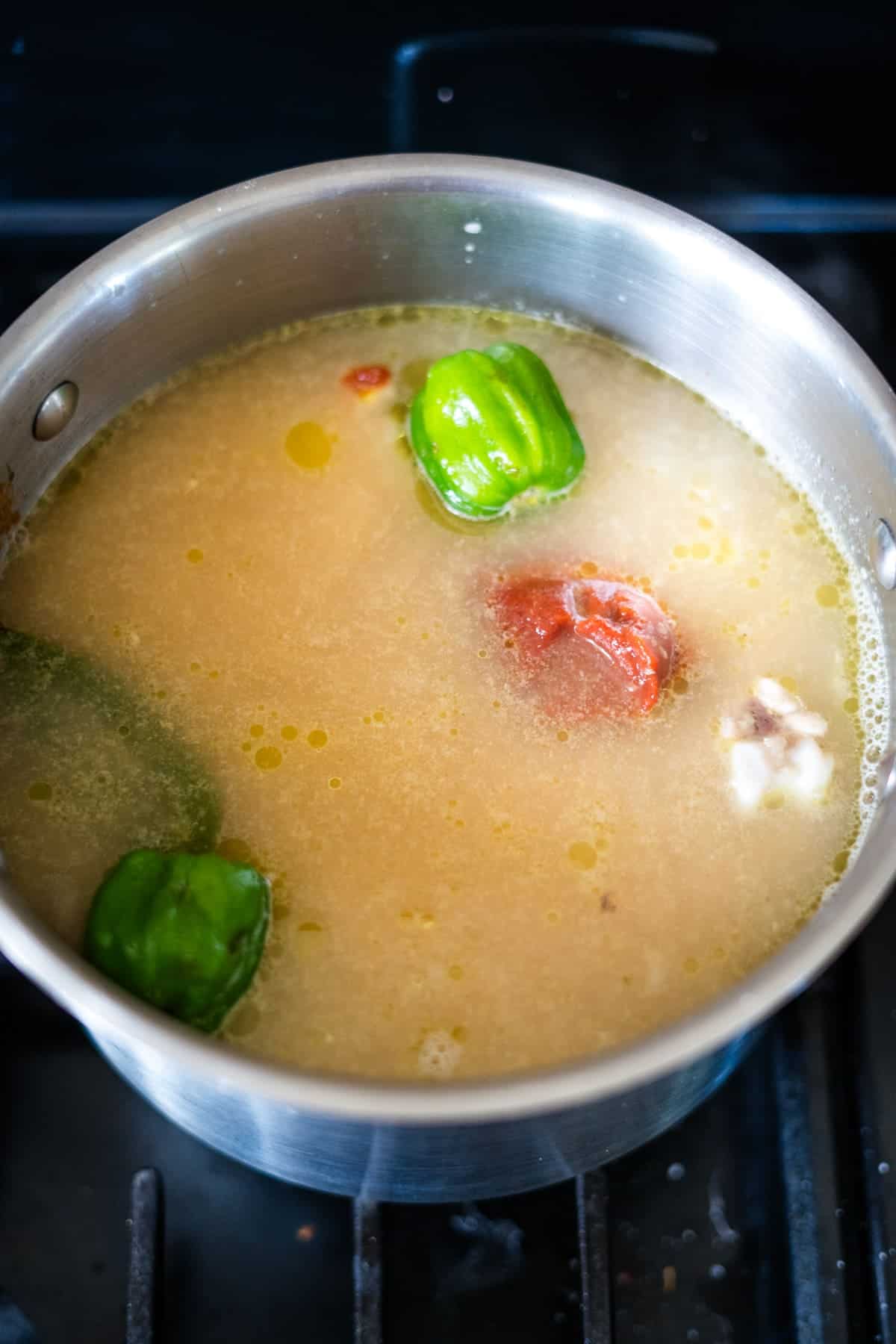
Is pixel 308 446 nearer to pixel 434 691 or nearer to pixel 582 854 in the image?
pixel 434 691

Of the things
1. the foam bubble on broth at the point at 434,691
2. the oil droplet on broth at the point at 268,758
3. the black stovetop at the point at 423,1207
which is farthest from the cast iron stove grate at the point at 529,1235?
the oil droplet on broth at the point at 268,758

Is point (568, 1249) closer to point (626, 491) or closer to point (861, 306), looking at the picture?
point (626, 491)

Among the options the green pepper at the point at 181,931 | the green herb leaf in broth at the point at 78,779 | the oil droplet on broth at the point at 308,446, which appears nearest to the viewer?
the green pepper at the point at 181,931

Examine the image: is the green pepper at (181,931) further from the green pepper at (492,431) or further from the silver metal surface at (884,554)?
the silver metal surface at (884,554)

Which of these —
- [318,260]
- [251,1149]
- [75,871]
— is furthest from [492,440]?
[251,1149]

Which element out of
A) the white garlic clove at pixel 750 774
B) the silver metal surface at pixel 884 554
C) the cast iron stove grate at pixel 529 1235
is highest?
the silver metal surface at pixel 884 554

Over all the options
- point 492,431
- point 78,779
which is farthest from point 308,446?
point 78,779
